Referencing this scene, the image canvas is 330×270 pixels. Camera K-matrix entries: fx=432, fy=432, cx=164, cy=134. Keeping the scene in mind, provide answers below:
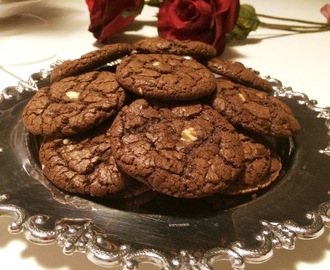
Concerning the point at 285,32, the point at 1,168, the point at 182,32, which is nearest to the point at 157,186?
the point at 1,168

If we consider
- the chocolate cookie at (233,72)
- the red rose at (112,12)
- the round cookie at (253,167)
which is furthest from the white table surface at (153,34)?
the round cookie at (253,167)

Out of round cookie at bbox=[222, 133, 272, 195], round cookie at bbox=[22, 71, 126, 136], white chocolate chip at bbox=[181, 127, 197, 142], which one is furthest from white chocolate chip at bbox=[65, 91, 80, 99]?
round cookie at bbox=[222, 133, 272, 195]

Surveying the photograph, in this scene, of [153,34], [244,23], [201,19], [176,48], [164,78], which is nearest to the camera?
[164,78]

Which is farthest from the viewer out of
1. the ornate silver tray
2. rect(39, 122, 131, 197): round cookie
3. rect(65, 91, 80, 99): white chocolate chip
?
rect(65, 91, 80, 99): white chocolate chip

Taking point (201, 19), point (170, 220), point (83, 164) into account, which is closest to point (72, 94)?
point (83, 164)

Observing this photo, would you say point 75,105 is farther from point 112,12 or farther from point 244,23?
point 244,23

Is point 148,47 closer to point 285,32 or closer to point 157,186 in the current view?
point 157,186

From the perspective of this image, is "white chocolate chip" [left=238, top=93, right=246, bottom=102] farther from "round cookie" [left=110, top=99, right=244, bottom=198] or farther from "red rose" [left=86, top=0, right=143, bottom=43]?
"red rose" [left=86, top=0, right=143, bottom=43]
